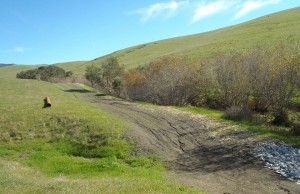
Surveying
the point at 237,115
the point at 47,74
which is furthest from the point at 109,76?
the point at 237,115

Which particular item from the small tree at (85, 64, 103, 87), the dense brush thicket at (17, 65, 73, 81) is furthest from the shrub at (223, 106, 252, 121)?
the dense brush thicket at (17, 65, 73, 81)

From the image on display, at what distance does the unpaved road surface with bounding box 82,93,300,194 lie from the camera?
1633 cm

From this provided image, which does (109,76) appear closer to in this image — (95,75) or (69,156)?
(95,75)

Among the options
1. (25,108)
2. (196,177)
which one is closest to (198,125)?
(196,177)

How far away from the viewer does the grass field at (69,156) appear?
14.2 metres

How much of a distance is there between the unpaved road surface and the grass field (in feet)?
4.23

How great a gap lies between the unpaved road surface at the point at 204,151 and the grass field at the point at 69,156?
1.29m

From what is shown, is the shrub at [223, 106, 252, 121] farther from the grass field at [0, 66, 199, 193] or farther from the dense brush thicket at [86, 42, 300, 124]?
the grass field at [0, 66, 199, 193]

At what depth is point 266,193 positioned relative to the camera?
15.1 m

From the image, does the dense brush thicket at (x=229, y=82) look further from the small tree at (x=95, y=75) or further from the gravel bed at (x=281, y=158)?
the gravel bed at (x=281, y=158)

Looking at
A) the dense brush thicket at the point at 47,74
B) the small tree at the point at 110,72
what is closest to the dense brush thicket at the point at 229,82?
the small tree at the point at 110,72

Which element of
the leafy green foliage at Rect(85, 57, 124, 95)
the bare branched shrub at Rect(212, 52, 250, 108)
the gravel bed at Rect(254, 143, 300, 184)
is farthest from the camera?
the leafy green foliage at Rect(85, 57, 124, 95)

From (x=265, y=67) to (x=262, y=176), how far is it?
19066 millimetres

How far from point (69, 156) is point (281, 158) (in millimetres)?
12558
